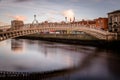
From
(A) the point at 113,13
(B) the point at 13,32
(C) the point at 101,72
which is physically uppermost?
(A) the point at 113,13

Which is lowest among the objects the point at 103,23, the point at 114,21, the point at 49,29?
the point at 49,29

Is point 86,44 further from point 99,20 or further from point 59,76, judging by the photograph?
point 59,76

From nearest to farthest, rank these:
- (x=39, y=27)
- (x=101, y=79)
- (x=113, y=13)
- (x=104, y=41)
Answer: (x=101, y=79)
(x=39, y=27)
(x=104, y=41)
(x=113, y=13)

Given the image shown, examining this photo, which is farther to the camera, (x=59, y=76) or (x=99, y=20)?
(x=99, y=20)

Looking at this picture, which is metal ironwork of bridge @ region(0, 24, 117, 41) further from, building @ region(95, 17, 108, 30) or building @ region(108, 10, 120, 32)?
building @ region(95, 17, 108, 30)

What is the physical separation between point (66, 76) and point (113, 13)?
21029mm

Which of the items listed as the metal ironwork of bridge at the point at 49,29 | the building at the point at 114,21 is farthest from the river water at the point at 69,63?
the building at the point at 114,21

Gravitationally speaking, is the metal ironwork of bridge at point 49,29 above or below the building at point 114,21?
below

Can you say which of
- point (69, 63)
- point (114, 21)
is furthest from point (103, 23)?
point (69, 63)

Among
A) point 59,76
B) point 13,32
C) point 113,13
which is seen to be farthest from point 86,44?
point 59,76

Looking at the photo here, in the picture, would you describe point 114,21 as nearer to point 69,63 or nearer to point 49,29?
point 49,29

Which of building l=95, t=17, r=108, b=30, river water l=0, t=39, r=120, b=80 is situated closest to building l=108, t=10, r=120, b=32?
building l=95, t=17, r=108, b=30

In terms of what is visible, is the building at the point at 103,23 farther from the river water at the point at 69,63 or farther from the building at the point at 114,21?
the river water at the point at 69,63

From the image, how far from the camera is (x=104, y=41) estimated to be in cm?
2691
